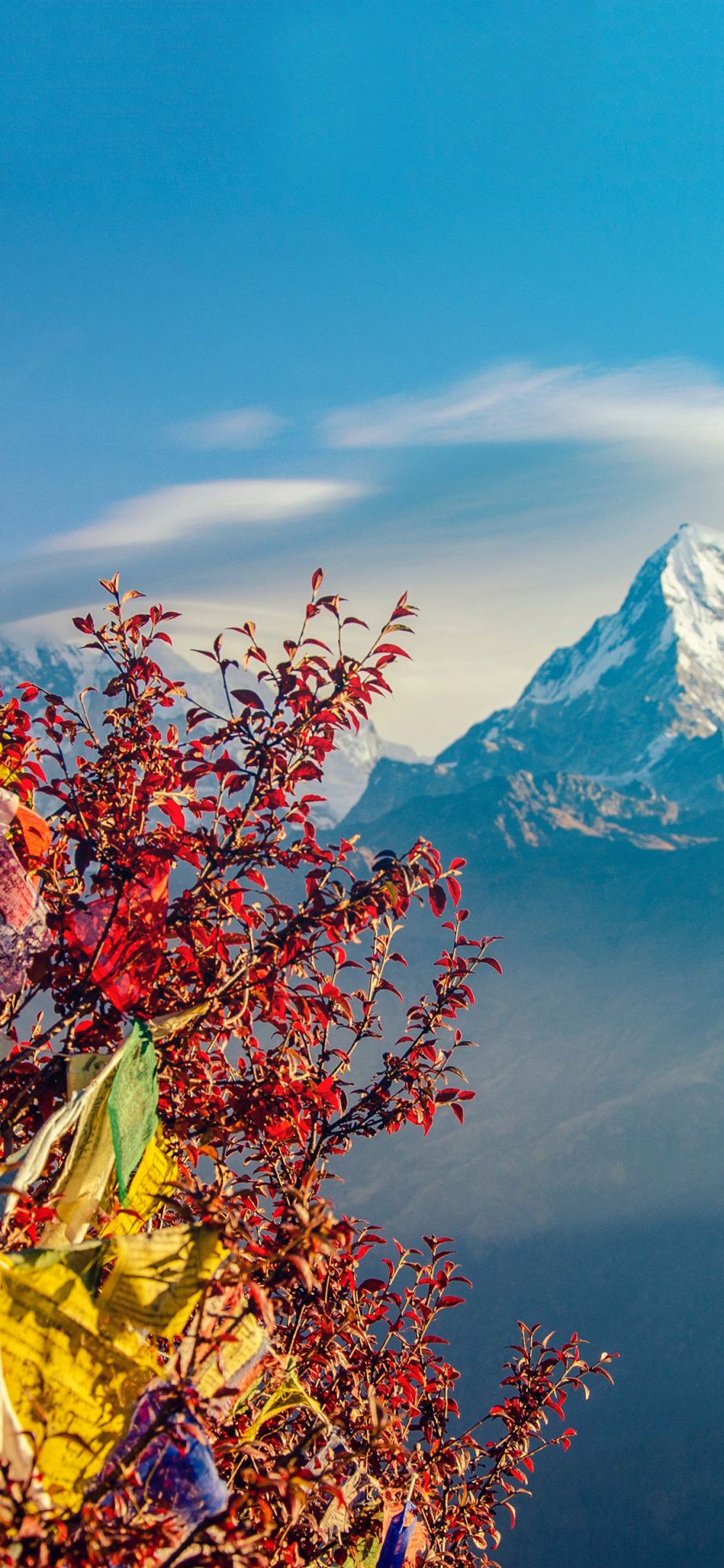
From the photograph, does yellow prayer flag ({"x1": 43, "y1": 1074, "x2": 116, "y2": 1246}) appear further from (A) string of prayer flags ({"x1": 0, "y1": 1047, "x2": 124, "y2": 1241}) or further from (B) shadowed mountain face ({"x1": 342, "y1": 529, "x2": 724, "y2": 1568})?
(B) shadowed mountain face ({"x1": 342, "y1": 529, "x2": 724, "y2": 1568})

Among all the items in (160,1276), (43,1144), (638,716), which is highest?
(43,1144)

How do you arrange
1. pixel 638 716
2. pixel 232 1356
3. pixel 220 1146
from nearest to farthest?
1. pixel 232 1356
2. pixel 220 1146
3. pixel 638 716

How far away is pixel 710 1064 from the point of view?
83.8 m

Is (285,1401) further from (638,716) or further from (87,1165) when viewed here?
(638,716)

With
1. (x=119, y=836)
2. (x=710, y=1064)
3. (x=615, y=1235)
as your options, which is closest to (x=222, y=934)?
(x=119, y=836)

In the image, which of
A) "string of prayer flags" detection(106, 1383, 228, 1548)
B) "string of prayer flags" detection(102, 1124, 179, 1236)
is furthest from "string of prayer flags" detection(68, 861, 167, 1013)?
"string of prayer flags" detection(106, 1383, 228, 1548)

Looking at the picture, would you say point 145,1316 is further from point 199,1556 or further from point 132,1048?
point 132,1048

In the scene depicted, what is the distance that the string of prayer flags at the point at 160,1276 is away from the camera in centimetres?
186

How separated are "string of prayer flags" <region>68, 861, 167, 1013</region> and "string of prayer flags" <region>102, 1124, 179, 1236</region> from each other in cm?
82

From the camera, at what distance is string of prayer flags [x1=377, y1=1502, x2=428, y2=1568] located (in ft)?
10.4

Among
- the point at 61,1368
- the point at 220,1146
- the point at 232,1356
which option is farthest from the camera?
the point at 220,1146

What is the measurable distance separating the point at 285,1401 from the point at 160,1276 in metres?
1.39

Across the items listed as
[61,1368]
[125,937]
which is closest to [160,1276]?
[61,1368]

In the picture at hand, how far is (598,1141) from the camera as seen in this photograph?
7994cm
